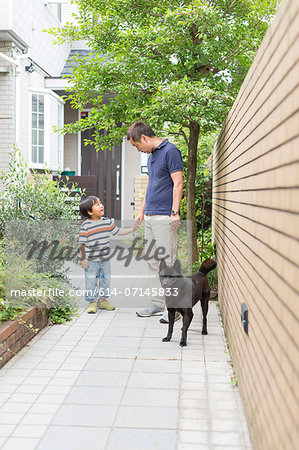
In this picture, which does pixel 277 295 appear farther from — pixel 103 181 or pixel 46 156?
pixel 103 181

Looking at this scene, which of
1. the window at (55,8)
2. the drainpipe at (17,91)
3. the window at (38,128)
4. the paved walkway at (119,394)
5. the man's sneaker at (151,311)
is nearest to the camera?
the paved walkway at (119,394)

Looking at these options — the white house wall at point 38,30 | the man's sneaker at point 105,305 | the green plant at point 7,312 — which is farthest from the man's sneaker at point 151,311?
the white house wall at point 38,30

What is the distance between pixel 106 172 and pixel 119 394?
32.5 ft

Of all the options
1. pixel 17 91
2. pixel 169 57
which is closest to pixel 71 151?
pixel 17 91

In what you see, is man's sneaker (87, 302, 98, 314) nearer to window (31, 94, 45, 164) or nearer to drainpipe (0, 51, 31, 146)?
drainpipe (0, 51, 31, 146)

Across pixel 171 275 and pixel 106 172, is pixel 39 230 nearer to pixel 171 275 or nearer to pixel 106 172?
pixel 171 275

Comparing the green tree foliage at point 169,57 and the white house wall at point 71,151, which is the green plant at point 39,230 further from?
the white house wall at point 71,151

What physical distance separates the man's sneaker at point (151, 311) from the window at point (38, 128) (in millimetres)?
6129

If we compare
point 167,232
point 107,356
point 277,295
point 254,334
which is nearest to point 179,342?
point 107,356

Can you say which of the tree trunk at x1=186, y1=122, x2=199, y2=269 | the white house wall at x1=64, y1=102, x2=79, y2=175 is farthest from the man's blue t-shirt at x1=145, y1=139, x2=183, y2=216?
the white house wall at x1=64, y1=102, x2=79, y2=175

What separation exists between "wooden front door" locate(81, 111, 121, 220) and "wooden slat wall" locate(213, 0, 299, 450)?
9.43m

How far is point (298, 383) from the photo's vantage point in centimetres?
166

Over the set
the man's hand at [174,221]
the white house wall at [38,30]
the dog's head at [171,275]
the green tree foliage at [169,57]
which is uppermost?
the white house wall at [38,30]

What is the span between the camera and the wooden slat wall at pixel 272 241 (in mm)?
1808
